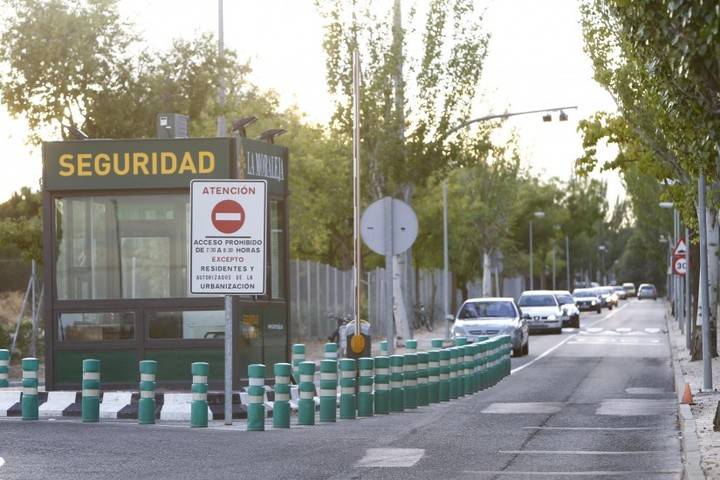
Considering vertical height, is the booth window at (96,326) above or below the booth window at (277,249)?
below

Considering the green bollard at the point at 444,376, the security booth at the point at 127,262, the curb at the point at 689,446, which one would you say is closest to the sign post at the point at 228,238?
the security booth at the point at 127,262

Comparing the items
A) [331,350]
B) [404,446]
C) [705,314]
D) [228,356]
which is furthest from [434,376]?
[404,446]

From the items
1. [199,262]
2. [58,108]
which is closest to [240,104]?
[58,108]

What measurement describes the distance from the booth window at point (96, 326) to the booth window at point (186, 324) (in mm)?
300

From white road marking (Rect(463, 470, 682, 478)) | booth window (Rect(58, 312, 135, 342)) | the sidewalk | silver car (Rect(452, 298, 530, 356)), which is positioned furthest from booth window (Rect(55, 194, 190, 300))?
silver car (Rect(452, 298, 530, 356))

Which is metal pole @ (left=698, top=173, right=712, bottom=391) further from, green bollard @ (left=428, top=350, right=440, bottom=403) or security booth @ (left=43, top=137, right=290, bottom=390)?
security booth @ (left=43, top=137, right=290, bottom=390)

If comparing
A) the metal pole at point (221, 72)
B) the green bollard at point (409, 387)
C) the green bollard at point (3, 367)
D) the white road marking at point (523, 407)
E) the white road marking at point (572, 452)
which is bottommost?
the white road marking at point (523, 407)

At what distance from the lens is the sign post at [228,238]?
17344 mm

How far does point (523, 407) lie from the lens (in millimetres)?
21719

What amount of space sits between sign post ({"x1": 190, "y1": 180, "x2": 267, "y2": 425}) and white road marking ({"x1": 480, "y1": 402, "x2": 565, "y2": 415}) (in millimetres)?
4692

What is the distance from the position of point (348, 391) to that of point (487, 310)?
20830 mm

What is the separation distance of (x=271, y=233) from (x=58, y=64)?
12.5 m

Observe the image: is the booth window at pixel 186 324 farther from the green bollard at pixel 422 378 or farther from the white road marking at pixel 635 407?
the white road marking at pixel 635 407

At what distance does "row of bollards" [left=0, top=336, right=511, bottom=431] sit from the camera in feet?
57.3
